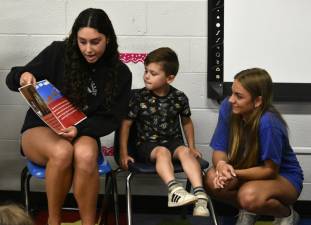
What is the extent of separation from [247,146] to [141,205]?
39.7 inches

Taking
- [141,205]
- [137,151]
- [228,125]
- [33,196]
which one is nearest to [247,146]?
[228,125]

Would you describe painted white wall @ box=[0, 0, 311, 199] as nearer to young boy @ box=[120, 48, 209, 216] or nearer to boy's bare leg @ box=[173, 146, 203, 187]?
young boy @ box=[120, 48, 209, 216]

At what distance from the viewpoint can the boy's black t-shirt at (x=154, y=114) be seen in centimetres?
255

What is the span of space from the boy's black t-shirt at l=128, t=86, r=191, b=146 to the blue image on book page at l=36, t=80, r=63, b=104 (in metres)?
0.40

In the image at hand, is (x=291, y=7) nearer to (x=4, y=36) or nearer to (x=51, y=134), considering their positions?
(x=51, y=134)

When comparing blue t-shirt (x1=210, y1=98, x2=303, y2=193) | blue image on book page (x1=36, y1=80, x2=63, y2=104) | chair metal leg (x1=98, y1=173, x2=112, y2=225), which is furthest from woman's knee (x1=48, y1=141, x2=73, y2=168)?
blue t-shirt (x1=210, y1=98, x2=303, y2=193)

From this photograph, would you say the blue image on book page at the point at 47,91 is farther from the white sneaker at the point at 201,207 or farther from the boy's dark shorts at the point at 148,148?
the white sneaker at the point at 201,207

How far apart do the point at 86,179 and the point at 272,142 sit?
86cm

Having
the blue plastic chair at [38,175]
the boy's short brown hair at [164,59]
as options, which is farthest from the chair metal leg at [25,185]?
the boy's short brown hair at [164,59]

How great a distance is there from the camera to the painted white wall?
9.21 feet

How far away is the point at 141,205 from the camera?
3.02 metres

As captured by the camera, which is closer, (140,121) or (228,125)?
(228,125)

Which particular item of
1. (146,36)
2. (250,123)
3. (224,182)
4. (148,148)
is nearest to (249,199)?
(224,182)

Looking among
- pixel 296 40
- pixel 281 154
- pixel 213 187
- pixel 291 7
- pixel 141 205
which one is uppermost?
pixel 291 7
